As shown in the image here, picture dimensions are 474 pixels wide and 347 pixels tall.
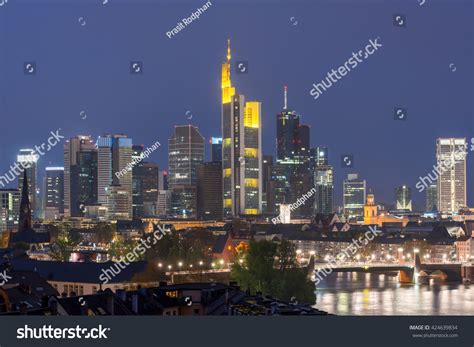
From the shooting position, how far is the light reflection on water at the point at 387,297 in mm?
20797

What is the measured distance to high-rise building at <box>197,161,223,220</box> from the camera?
75.4 metres

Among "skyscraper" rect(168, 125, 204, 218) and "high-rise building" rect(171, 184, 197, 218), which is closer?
"high-rise building" rect(171, 184, 197, 218)

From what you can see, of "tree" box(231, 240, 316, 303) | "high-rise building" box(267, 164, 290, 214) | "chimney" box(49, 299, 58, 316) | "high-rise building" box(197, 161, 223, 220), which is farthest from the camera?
"high-rise building" box(267, 164, 290, 214)

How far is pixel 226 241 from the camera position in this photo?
37938mm

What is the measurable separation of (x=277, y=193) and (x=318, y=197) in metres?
3.38

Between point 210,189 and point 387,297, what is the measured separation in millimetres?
52016

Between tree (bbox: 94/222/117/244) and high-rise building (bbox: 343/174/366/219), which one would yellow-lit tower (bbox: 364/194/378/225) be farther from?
tree (bbox: 94/222/117/244)

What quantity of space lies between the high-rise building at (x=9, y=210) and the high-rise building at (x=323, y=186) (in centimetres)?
3173

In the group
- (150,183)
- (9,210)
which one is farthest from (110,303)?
(150,183)

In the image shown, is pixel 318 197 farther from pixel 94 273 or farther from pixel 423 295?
pixel 94 273

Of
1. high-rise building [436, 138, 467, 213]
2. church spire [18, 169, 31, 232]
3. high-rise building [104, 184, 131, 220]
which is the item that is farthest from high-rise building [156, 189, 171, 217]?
church spire [18, 169, 31, 232]

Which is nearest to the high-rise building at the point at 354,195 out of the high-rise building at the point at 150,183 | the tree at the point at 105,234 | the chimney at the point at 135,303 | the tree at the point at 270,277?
the high-rise building at the point at 150,183

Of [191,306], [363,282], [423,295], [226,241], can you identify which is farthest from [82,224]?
[191,306]

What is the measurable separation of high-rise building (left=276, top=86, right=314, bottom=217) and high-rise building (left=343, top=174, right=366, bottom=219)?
797cm
